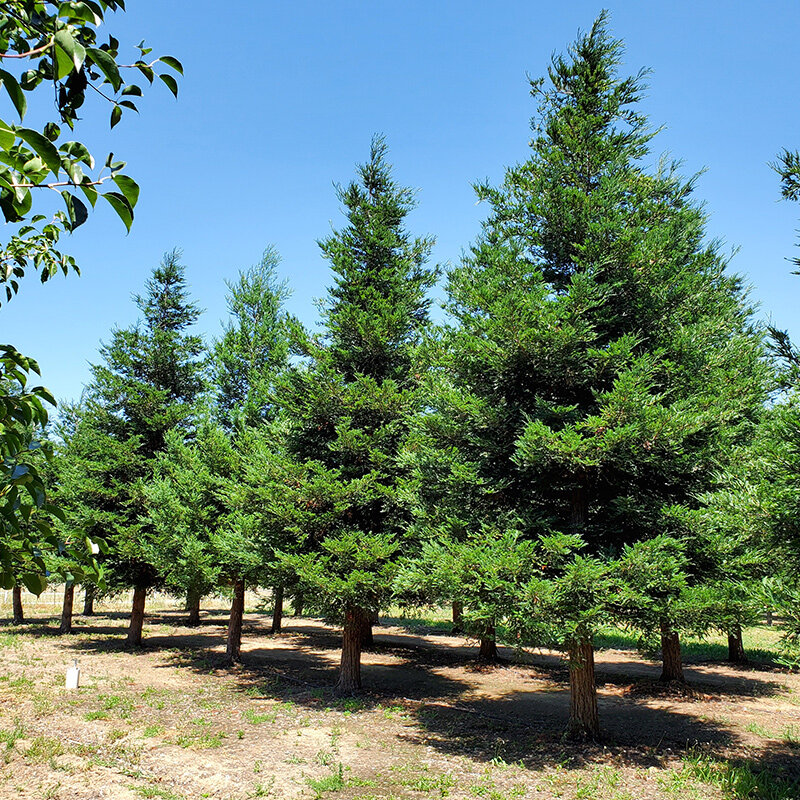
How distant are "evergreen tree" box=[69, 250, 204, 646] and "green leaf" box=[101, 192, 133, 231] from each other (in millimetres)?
17070

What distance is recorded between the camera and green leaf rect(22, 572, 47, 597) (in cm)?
169

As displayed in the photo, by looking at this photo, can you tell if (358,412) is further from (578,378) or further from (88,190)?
(88,190)

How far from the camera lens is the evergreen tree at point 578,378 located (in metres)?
8.22

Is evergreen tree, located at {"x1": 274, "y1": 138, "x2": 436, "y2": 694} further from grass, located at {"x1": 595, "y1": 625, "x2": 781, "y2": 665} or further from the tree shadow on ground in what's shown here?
grass, located at {"x1": 595, "y1": 625, "x2": 781, "y2": 665}

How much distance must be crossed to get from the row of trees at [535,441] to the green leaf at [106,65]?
4.31 metres

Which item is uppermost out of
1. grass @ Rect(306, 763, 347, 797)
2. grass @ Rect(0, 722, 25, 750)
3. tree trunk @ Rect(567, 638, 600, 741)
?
tree trunk @ Rect(567, 638, 600, 741)

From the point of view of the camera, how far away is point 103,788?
7.10 meters

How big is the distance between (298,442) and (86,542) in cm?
1227

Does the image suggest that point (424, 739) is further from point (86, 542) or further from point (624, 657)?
point (624, 657)

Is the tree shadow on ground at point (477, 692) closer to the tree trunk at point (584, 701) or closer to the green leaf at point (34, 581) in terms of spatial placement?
the tree trunk at point (584, 701)

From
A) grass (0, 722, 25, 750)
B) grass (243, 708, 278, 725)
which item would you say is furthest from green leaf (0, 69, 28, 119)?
grass (243, 708, 278, 725)

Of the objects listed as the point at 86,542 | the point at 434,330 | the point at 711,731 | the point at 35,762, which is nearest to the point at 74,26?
the point at 86,542

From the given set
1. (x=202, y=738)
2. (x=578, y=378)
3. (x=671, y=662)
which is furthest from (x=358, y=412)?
(x=671, y=662)

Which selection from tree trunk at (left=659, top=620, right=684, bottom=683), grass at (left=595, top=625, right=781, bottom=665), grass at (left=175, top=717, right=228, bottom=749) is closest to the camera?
grass at (left=175, top=717, right=228, bottom=749)
